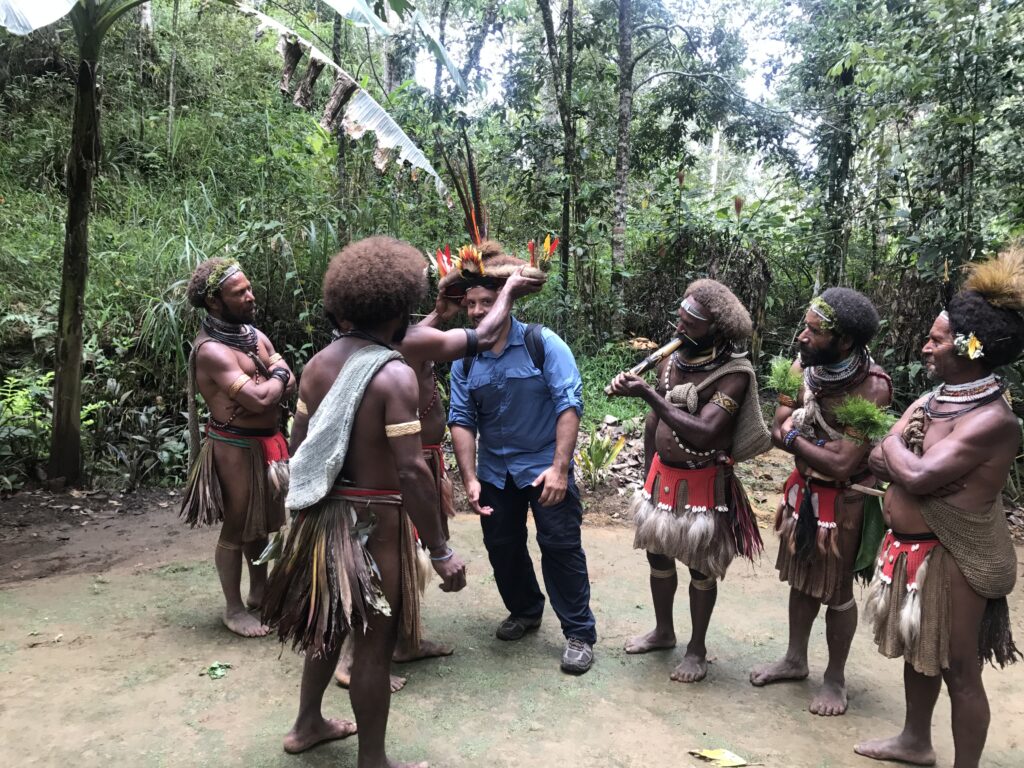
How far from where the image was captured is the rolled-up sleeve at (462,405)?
343 centimetres

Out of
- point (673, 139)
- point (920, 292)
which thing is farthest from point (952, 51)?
point (673, 139)

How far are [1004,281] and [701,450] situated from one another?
4.22ft

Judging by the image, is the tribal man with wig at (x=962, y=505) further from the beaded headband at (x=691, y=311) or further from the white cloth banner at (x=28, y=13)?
the white cloth banner at (x=28, y=13)

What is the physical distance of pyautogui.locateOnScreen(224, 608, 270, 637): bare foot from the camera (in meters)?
3.46

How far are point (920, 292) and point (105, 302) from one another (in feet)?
26.3

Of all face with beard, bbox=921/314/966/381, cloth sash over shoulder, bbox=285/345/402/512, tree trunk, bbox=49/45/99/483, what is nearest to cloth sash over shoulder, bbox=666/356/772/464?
face with beard, bbox=921/314/966/381

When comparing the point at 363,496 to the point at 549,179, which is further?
the point at 549,179

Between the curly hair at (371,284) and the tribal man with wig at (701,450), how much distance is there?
1.06m

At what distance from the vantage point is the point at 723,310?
9.83 feet

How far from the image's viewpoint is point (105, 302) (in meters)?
6.77

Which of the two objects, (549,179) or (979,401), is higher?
(549,179)

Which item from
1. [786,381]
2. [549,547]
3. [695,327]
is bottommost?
[549,547]

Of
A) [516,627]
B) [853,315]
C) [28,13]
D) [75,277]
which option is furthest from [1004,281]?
[75,277]

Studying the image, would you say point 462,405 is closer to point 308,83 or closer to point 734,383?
point 734,383
